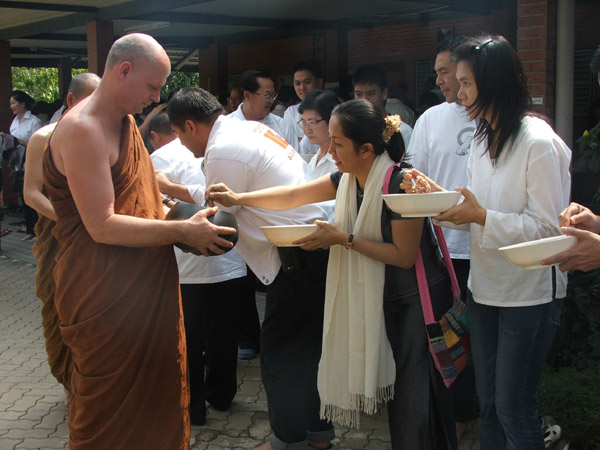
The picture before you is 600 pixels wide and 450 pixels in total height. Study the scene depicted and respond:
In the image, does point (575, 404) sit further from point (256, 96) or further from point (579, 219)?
point (256, 96)

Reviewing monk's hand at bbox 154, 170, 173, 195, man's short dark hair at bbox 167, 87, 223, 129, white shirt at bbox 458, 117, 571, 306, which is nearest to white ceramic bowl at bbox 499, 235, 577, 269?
white shirt at bbox 458, 117, 571, 306

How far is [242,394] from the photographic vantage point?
4.80 m

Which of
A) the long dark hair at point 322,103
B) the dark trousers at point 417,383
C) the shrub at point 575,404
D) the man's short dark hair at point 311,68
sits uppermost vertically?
the man's short dark hair at point 311,68

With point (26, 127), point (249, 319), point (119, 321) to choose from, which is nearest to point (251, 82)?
point (249, 319)

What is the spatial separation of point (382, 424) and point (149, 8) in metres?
6.91

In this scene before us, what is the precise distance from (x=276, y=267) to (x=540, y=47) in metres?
2.88

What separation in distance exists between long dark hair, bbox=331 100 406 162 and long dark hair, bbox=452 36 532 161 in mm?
497

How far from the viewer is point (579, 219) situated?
257cm

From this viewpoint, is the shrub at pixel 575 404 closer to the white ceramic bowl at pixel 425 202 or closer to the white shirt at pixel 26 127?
the white ceramic bowl at pixel 425 202

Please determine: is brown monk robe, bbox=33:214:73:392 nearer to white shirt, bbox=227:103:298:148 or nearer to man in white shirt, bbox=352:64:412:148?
white shirt, bbox=227:103:298:148

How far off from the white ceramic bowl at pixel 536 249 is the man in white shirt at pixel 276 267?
1.30 meters

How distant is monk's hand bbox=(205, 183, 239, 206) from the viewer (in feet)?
11.1

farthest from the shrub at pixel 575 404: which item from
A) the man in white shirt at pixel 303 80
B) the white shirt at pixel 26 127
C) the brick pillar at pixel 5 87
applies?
the brick pillar at pixel 5 87

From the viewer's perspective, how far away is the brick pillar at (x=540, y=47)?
5117 mm
